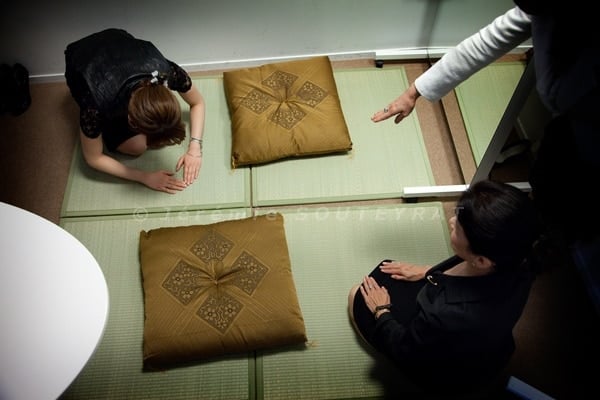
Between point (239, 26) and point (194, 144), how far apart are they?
672mm

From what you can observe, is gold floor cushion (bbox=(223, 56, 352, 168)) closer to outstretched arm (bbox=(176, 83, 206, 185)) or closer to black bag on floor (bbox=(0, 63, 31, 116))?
outstretched arm (bbox=(176, 83, 206, 185))

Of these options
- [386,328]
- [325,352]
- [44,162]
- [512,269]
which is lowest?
[325,352]

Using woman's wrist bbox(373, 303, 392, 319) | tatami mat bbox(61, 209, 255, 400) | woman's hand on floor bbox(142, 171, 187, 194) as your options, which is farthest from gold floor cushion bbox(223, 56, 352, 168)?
woman's wrist bbox(373, 303, 392, 319)

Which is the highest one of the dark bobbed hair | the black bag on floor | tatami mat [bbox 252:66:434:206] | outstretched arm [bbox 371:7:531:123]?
the black bag on floor

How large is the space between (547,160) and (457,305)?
18.2 inches

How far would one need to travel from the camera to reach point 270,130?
2.04m

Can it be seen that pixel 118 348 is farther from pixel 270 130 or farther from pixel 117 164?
pixel 270 130

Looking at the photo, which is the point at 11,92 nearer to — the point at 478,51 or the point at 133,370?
the point at 133,370

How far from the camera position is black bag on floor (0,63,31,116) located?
7.51ft

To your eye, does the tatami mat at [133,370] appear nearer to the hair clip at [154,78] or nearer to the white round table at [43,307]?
the white round table at [43,307]

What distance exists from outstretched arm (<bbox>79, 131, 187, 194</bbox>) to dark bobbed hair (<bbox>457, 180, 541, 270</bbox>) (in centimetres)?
129

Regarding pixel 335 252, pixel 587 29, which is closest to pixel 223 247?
pixel 335 252

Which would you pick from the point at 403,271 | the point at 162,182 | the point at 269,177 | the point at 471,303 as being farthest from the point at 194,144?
the point at 471,303

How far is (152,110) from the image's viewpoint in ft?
5.16
